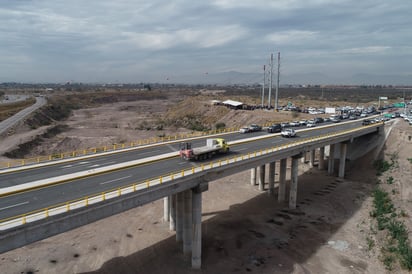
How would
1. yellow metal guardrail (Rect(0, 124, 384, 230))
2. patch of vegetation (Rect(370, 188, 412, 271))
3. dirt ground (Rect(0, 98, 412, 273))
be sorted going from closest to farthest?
yellow metal guardrail (Rect(0, 124, 384, 230)) < dirt ground (Rect(0, 98, 412, 273)) < patch of vegetation (Rect(370, 188, 412, 271))

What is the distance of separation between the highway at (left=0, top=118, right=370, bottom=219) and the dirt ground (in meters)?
8.70

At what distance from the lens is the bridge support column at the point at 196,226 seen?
29.3 m

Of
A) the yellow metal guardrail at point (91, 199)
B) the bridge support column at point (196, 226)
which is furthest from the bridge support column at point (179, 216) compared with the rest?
the yellow metal guardrail at point (91, 199)

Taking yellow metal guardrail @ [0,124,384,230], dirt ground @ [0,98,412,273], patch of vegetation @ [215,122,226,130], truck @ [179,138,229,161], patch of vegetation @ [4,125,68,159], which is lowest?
dirt ground @ [0,98,412,273]

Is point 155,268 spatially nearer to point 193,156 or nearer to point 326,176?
point 193,156

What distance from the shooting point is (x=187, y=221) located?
3130 cm

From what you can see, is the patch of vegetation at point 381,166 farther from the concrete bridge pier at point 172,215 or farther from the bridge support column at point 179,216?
the bridge support column at point 179,216

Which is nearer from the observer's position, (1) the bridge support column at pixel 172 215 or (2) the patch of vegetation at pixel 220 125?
(1) the bridge support column at pixel 172 215

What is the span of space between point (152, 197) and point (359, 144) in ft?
197

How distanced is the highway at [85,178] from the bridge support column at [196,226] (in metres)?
3.20

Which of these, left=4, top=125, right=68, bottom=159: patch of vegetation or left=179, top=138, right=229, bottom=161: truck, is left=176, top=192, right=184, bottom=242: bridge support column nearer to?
left=179, top=138, right=229, bottom=161: truck

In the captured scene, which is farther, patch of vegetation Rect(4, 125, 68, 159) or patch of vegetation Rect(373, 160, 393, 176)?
patch of vegetation Rect(4, 125, 68, 159)

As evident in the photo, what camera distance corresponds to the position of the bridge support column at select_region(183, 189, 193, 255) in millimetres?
30909

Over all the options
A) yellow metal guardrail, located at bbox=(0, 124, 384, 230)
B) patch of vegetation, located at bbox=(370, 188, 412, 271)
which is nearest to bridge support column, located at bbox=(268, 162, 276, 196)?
patch of vegetation, located at bbox=(370, 188, 412, 271)
